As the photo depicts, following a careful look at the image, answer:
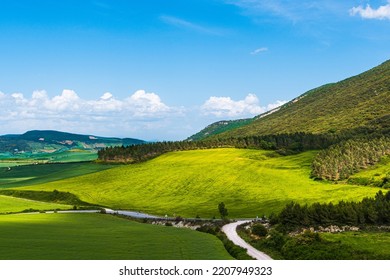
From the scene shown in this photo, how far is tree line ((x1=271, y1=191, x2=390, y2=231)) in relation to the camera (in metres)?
95.9

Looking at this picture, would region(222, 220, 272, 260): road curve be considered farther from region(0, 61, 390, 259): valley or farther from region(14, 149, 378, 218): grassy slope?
region(14, 149, 378, 218): grassy slope

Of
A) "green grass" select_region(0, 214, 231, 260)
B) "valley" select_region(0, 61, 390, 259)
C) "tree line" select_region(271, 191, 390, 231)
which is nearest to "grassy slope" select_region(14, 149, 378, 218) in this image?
"valley" select_region(0, 61, 390, 259)

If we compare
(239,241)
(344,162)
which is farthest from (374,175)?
(239,241)

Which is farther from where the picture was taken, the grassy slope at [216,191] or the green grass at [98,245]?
the grassy slope at [216,191]

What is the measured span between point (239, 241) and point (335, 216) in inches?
1033

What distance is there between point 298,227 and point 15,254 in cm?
5925

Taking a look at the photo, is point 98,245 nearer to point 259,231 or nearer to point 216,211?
point 259,231

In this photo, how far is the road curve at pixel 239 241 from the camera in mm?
67969

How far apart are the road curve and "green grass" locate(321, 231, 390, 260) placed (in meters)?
12.7

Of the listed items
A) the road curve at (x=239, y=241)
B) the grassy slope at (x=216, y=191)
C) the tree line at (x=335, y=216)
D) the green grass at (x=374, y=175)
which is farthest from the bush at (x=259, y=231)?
the green grass at (x=374, y=175)

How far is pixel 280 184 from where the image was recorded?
17025cm

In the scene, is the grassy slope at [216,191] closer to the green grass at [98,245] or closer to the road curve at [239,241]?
the road curve at [239,241]

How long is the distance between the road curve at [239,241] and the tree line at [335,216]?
9.98m

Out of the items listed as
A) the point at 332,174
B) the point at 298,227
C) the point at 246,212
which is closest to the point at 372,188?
the point at 332,174
